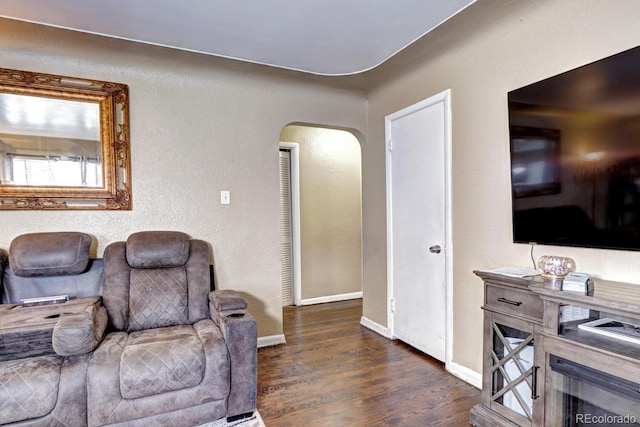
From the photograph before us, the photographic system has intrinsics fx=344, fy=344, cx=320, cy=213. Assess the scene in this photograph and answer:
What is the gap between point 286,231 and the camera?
4.35m

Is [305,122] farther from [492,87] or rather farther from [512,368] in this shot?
[512,368]

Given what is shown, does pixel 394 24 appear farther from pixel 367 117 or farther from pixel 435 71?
pixel 367 117

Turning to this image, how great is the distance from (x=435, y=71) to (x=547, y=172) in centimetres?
125

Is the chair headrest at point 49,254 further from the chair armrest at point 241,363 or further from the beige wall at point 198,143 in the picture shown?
the chair armrest at point 241,363

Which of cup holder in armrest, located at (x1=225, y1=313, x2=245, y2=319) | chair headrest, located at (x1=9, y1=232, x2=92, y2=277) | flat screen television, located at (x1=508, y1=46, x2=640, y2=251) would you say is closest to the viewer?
flat screen television, located at (x1=508, y1=46, x2=640, y2=251)

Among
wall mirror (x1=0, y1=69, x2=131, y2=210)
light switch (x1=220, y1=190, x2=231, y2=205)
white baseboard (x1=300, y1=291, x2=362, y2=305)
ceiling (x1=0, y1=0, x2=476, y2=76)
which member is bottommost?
white baseboard (x1=300, y1=291, x2=362, y2=305)

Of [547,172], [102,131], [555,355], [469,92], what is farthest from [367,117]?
[555,355]

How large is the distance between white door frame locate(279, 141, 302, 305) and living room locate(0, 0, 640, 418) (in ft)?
3.29

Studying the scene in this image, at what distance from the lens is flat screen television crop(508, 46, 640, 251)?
56.6 inches

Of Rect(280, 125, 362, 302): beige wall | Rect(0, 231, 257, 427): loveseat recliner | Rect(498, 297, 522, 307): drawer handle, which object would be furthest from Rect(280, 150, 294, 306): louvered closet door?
Rect(498, 297, 522, 307): drawer handle

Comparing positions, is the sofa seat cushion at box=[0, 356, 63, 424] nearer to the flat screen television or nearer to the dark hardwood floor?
the dark hardwood floor

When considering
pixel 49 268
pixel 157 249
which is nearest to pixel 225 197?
pixel 157 249

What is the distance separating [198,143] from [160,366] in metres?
1.73

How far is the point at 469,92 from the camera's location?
2346mm
